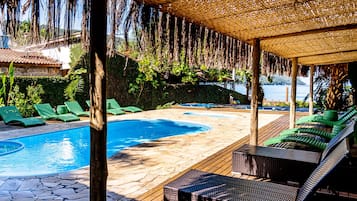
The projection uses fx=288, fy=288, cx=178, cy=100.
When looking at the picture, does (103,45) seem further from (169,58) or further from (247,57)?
(247,57)

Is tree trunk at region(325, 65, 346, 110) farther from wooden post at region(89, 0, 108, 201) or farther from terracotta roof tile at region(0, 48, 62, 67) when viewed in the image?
terracotta roof tile at region(0, 48, 62, 67)

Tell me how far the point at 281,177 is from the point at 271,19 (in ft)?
7.25

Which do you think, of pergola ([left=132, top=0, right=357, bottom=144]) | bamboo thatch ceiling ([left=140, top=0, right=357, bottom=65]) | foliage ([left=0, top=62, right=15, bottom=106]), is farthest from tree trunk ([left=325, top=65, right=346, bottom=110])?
foliage ([left=0, top=62, right=15, bottom=106])

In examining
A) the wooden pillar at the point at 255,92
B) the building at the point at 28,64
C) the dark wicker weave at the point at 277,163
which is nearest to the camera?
the dark wicker weave at the point at 277,163

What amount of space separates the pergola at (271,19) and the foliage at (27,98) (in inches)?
441

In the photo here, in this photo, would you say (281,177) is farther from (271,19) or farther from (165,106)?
(165,106)

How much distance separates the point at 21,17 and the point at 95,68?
0.64 m

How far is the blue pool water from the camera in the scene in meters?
6.80

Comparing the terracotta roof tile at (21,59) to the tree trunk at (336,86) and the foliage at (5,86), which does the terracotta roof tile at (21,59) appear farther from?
the tree trunk at (336,86)

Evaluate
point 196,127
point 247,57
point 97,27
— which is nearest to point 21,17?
point 97,27

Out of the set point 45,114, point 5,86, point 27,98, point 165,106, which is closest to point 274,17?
point 45,114

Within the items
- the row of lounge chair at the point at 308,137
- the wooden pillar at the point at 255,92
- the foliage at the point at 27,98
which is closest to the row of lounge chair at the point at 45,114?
the foliage at the point at 27,98

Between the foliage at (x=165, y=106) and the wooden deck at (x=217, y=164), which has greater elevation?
the foliage at (x=165, y=106)

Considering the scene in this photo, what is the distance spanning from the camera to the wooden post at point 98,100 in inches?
76.0
